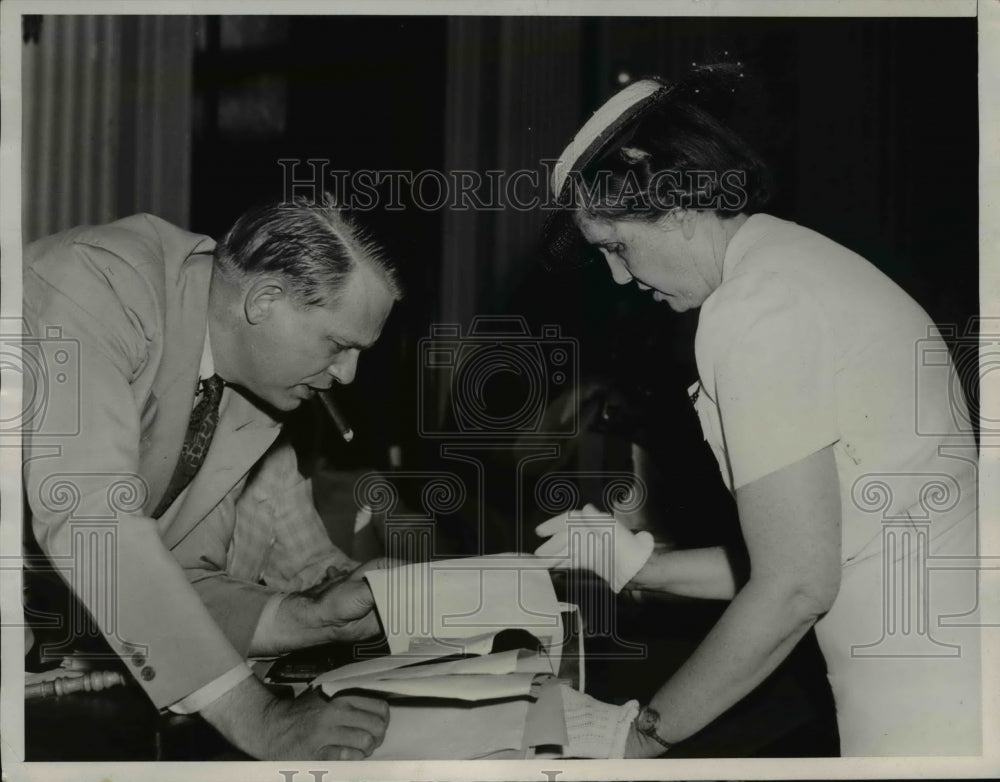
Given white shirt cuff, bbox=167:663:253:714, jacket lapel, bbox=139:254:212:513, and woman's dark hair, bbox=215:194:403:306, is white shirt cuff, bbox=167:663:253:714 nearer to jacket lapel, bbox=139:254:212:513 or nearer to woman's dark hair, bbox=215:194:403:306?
jacket lapel, bbox=139:254:212:513

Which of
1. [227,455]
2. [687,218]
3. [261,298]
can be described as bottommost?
[227,455]

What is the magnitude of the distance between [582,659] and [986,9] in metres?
1.14

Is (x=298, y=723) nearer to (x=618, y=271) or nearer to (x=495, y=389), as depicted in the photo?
(x=495, y=389)

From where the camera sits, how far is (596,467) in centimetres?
155

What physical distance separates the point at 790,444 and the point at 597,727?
0.50 meters

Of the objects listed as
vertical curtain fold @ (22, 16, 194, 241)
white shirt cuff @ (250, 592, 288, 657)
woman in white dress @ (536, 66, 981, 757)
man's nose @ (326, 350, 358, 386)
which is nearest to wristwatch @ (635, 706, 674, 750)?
woman in white dress @ (536, 66, 981, 757)

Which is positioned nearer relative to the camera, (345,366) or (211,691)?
(211,691)

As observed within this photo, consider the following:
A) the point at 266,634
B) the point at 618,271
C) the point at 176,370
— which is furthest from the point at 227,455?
the point at 618,271

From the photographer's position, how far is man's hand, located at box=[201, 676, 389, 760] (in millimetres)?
1416

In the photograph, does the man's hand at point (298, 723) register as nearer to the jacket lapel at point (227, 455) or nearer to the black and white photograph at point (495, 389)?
the black and white photograph at point (495, 389)

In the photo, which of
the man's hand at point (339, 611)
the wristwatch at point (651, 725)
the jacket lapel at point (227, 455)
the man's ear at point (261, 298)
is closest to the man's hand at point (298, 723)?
the man's hand at point (339, 611)

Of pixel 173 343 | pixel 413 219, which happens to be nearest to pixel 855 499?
pixel 413 219

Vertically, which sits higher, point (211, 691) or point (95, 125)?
point (95, 125)

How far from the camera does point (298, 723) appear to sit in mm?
1439
